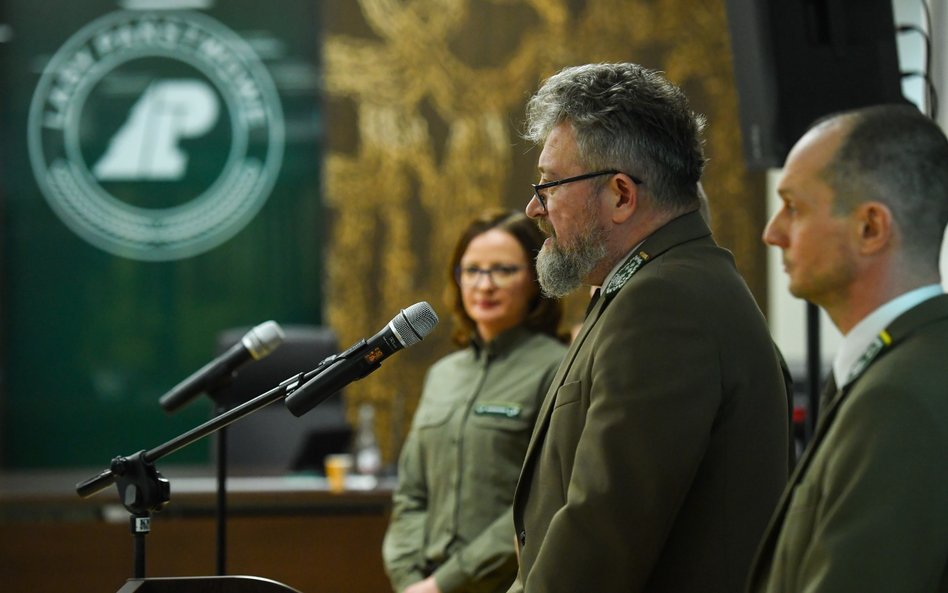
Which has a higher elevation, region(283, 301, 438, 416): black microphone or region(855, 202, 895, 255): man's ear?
region(855, 202, 895, 255): man's ear

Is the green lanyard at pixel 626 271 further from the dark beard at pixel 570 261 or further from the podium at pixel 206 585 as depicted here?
the podium at pixel 206 585

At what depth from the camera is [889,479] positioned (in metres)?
1.14

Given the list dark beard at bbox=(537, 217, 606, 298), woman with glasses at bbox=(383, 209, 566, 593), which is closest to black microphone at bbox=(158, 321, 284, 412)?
woman with glasses at bbox=(383, 209, 566, 593)

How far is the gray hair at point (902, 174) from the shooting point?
48.4 inches

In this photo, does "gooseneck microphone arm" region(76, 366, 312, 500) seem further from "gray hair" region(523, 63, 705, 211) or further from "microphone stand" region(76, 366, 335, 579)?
"gray hair" region(523, 63, 705, 211)

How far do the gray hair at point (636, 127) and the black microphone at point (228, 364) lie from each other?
0.86 metres

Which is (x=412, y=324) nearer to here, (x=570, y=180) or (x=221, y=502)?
(x=570, y=180)

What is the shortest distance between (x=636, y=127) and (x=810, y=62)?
4.18ft

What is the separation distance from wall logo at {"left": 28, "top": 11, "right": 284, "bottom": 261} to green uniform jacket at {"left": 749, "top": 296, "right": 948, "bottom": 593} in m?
5.25

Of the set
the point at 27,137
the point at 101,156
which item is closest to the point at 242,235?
the point at 101,156

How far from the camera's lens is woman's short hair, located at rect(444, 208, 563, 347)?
9.44ft

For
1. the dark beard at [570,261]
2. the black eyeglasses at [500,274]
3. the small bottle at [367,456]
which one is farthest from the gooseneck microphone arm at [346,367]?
the small bottle at [367,456]

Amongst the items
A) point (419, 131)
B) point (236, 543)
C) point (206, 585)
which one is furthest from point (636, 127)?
point (419, 131)

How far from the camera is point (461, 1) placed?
238 inches
